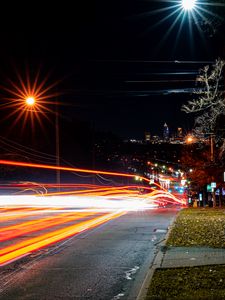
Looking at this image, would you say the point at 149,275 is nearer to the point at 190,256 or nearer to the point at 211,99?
the point at 190,256

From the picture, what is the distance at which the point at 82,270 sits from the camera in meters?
10.8

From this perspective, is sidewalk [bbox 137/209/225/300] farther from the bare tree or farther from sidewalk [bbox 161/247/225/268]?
the bare tree

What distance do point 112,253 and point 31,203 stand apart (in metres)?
27.3

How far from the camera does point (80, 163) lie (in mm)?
74375

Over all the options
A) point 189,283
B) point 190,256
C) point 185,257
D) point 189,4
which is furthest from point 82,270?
point 189,4

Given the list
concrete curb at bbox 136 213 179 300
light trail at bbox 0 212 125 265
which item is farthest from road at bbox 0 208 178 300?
light trail at bbox 0 212 125 265

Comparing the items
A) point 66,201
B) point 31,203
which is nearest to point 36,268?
point 31,203

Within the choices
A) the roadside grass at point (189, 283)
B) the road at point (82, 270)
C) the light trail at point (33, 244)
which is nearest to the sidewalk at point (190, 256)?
the road at point (82, 270)

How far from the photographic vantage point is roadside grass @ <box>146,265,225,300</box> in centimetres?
739

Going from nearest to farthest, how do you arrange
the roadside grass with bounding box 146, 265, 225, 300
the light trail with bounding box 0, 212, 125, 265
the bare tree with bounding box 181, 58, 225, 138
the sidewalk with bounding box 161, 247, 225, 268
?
the roadside grass with bounding box 146, 265, 225, 300
the sidewalk with bounding box 161, 247, 225, 268
the light trail with bounding box 0, 212, 125, 265
the bare tree with bounding box 181, 58, 225, 138

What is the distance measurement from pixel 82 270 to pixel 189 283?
3.11 metres

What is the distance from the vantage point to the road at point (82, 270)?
8523 mm

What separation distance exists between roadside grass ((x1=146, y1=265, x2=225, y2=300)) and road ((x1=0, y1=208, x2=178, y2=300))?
445mm

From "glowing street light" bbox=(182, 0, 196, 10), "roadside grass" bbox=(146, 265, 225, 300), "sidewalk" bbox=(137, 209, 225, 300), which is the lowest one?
"roadside grass" bbox=(146, 265, 225, 300)
